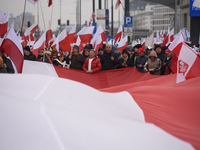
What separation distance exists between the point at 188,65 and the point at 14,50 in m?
3.37

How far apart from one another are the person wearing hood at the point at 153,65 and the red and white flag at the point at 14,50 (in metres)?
4.32

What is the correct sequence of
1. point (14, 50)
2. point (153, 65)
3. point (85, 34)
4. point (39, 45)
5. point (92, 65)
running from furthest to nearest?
point (85, 34), point (39, 45), point (153, 65), point (92, 65), point (14, 50)

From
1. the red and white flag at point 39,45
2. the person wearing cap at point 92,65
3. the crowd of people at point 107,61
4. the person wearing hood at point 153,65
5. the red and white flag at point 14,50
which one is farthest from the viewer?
the red and white flag at point 39,45

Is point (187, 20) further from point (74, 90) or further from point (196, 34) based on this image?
point (74, 90)

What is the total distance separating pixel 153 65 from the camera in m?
10.3

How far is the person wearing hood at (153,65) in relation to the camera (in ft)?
33.4

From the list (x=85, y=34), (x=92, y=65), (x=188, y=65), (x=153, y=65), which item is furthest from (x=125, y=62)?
(x=85, y=34)

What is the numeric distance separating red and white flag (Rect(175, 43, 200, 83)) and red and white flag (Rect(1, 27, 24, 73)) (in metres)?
3.00

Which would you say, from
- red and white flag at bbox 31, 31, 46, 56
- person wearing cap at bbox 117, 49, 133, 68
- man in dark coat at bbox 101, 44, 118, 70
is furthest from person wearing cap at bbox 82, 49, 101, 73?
red and white flag at bbox 31, 31, 46, 56

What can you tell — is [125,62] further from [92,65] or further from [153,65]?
[92,65]

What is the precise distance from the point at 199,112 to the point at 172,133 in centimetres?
84

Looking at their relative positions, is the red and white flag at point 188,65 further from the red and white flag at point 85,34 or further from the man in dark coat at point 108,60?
the red and white flag at point 85,34

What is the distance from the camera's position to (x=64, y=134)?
6.73 feet

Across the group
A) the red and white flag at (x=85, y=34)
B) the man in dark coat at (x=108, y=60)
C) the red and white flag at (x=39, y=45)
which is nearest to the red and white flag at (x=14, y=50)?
the man in dark coat at (x=108, y=60)
